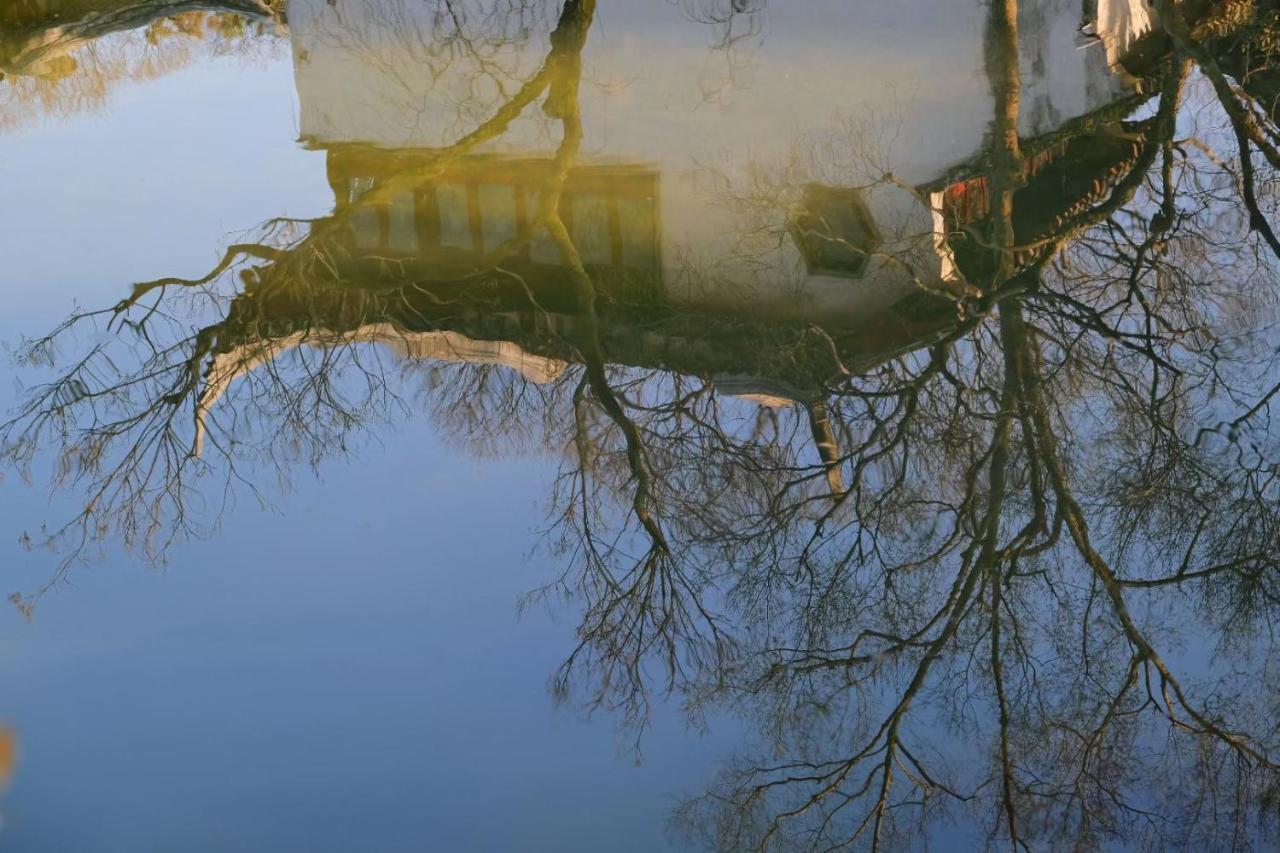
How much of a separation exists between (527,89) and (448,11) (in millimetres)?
2226

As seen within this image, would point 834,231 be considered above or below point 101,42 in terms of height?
below

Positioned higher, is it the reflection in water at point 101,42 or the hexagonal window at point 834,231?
the reflection in water at point 101,42

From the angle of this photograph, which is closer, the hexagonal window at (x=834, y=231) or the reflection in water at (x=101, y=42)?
the hexagonal window at (x=834, y=231)

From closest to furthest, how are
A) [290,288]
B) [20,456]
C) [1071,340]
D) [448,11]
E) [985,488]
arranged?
[985,488], [20,456], [1071,340], [290,288], [448,11]

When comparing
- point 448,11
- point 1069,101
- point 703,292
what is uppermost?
point 448,11

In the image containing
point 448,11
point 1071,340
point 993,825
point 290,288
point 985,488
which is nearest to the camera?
point 993,825

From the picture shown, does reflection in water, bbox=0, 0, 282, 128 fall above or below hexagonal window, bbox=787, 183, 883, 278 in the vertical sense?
above

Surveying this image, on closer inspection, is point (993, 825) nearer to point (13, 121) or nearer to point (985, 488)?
point (985, 488)

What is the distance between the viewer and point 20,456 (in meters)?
7.88

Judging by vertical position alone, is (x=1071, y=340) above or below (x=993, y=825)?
above

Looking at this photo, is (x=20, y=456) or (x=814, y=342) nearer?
(x=20, y=456)

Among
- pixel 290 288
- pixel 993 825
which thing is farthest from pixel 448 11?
pixel 993 825

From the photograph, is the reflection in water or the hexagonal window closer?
the hexagonal window

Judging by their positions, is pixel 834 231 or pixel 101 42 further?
pixel 101 42
